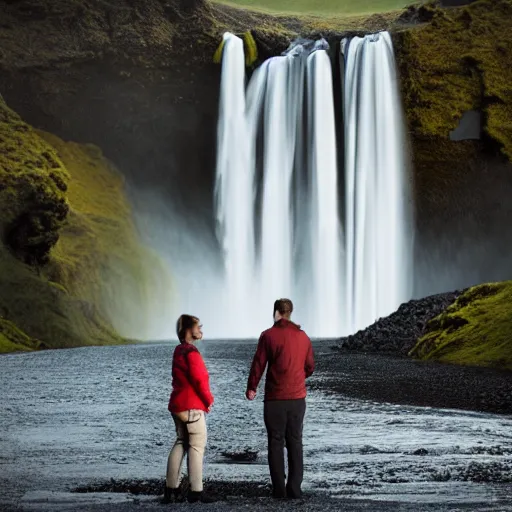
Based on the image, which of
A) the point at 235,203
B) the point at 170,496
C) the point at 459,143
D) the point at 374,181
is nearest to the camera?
the point at 170,496

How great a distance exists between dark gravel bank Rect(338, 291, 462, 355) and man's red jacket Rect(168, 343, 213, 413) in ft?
Answer: 89.3

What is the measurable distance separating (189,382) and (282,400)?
99cm

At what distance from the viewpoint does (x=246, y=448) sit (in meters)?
14.8

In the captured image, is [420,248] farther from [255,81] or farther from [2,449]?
[2,449]

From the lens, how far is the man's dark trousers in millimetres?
10883

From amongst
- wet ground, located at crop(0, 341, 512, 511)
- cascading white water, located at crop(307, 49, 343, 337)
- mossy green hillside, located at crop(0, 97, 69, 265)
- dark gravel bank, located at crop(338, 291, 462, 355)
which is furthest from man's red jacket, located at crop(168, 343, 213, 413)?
cascading white water, located at crop(307, 49, 343, 337)

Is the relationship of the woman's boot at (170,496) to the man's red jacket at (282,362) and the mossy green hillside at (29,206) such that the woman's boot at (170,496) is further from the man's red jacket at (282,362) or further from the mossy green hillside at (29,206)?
the mossy green hillside at (29,206)

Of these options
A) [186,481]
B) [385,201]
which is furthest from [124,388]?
[385,201]

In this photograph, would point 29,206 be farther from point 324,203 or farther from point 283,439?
point 283,439

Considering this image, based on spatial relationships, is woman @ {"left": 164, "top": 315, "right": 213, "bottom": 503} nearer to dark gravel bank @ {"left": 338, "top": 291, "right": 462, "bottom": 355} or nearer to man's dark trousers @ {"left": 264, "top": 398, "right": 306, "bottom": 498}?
man's dark trousers @ {"left": 264, "top": 398, "right": 306, "bottom": 498}

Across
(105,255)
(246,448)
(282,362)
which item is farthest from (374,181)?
(282,362)

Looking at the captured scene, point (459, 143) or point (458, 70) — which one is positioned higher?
point (458, 70)

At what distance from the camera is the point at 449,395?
2194cm

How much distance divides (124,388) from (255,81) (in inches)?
1779
